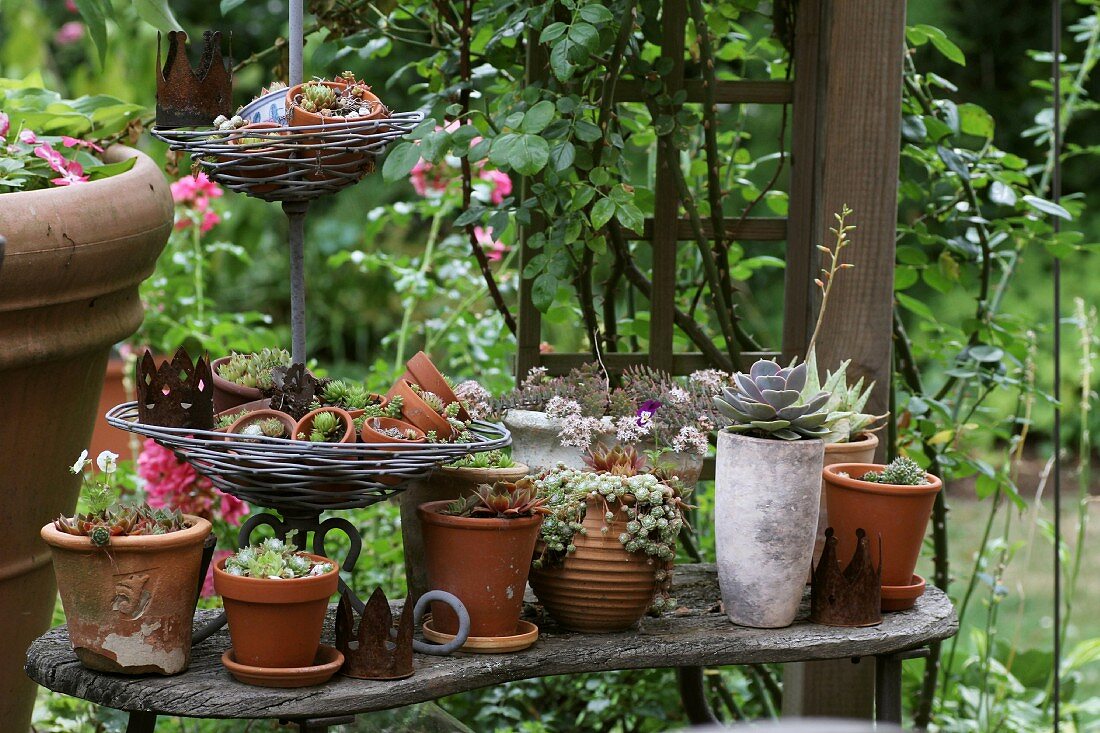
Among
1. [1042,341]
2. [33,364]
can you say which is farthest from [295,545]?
[1042,341]

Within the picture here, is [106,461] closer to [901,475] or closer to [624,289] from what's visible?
[901,475]

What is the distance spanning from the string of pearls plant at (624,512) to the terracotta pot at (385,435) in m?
0.20

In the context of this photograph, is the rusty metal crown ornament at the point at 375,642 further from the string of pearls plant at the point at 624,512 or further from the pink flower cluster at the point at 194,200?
the pink flower cluster at the point at 194,200

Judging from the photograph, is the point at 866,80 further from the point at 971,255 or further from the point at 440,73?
the point at 440,73

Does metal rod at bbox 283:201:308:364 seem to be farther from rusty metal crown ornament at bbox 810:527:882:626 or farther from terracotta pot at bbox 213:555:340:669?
rusty metal crown ornament at bbox 810:527:882:626

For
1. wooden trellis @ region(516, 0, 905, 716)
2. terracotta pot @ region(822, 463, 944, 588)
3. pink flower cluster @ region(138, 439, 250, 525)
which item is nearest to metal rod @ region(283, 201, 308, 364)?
wooden trellis @ region(516, 0, 905, 716)

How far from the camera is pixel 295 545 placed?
4.55ft

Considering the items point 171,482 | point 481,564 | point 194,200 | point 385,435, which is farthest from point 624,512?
point 194,200

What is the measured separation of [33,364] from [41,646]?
1.17 feet

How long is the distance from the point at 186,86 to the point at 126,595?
0.58 metres

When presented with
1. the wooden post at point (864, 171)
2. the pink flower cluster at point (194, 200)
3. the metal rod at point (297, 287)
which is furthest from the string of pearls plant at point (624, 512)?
the pink flower cluster at point (194, 200)

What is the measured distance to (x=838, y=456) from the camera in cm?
172

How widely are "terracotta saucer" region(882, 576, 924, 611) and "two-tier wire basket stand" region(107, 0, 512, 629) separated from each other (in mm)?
627

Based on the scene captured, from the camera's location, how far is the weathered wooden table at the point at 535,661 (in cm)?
126
